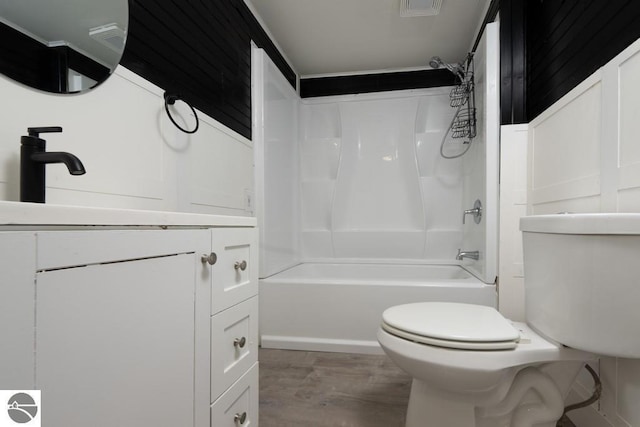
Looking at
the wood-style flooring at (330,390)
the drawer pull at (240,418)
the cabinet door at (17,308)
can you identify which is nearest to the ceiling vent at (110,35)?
the cabinet door at (17,308)

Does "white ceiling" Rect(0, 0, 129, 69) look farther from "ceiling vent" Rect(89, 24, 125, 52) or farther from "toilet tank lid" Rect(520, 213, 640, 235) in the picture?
"toilet tank lid" Rect(520, 213, 640, 235)

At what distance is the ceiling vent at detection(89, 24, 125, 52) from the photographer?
1057 mm

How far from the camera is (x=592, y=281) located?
0.93 meters

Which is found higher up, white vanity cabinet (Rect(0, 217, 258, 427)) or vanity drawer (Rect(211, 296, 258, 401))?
white vanity cabinet (Rect(0, 217, 258, 427))

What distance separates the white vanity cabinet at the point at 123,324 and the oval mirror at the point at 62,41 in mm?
594

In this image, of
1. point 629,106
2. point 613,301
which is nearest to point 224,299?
point 613,301

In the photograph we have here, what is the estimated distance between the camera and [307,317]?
82.4 inches

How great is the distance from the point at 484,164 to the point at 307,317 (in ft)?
4.70

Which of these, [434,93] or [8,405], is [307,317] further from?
[434,93]

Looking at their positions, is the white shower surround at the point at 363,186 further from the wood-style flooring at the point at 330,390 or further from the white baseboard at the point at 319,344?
the wood-style flooring at the point at 330,390

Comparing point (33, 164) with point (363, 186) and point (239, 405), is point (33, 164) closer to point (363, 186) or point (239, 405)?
point (239, 405)

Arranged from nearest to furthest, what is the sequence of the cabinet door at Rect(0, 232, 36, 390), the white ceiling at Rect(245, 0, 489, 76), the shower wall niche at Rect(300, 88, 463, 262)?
1. the cabinet door at Rect(0, 232, 36, 390)
2. the white ceiling at Rect(245, 0, 489, 76)
3. the shower wall niche at Rect(300, 88, 463, 262)

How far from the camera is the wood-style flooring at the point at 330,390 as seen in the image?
1.36m

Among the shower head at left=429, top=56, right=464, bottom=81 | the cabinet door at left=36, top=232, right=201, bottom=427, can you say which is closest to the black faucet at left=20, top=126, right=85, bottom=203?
the cabinet door at left=36, top=232, right=201, bottom=427
